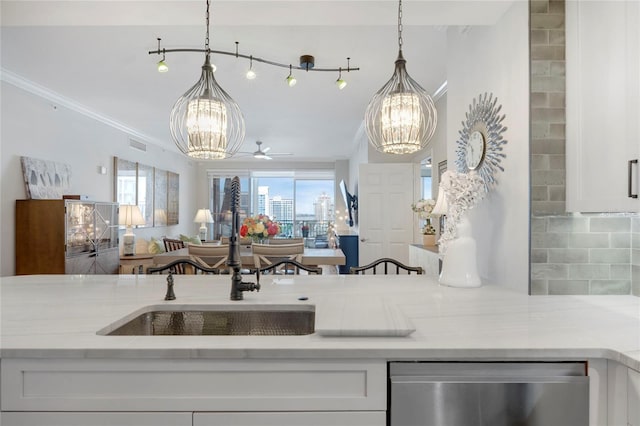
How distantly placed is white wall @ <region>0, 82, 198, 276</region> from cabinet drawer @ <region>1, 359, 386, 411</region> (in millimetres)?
3713

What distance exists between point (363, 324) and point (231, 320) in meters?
0.65

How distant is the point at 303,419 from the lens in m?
1.02

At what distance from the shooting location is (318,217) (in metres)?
9.29

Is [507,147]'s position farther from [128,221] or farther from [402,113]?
[128,221]

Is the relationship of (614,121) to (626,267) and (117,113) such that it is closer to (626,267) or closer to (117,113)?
(626,267)

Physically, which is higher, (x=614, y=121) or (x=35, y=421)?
(x=614, y=121)

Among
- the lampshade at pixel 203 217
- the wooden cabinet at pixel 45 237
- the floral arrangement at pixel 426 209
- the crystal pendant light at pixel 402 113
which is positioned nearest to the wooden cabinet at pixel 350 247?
the floral arrangement at pixel 426 209

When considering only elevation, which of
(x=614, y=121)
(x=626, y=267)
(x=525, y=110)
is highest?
(x=525, y=110)

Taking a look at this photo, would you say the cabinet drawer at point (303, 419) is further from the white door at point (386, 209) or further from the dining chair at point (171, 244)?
the dining chair at point (171, 244)

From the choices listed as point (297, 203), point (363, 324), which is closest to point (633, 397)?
point (363, 324)

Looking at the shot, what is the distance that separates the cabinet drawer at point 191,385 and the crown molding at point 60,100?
13.5 ft

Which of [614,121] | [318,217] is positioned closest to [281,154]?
[318,217]

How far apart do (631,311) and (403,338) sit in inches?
38.5

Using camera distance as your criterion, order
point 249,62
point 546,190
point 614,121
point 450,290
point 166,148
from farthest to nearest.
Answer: point 166,148
point 249,62
point 450,290
point 546,190
point 614,121
